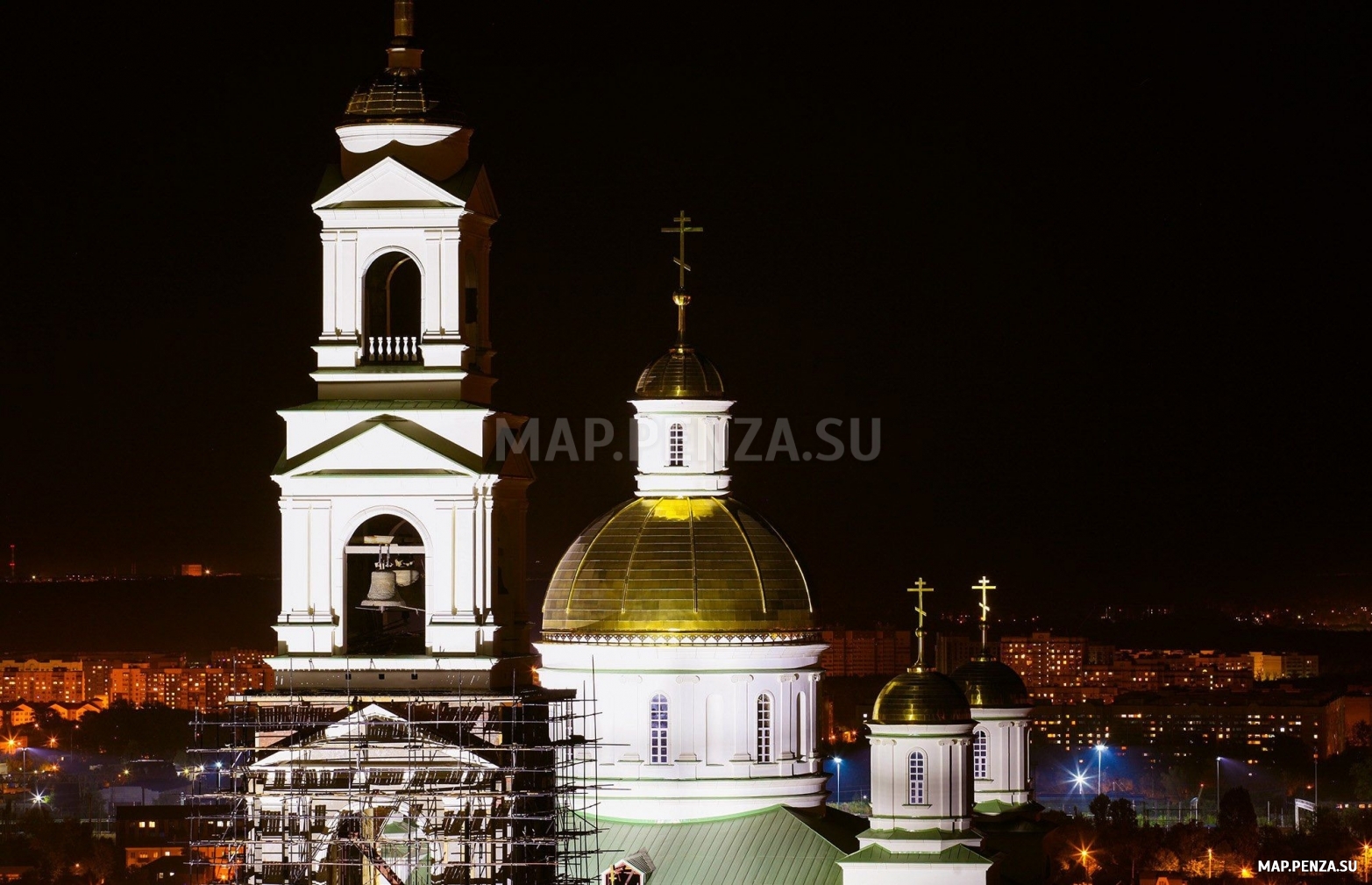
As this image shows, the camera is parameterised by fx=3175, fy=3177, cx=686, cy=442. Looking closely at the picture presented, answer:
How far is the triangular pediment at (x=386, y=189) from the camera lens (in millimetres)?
48344

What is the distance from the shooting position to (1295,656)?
183750mm

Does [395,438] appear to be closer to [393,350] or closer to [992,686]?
[393,350]

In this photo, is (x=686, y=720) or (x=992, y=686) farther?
(x=992, y=686)

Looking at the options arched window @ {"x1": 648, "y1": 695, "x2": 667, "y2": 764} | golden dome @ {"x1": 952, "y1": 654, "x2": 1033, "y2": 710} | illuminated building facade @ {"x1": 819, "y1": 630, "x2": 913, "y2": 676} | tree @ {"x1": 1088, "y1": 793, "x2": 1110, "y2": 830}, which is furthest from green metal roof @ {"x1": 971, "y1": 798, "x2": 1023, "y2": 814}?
illuminated building facade @ {"x1": 819, "y1": 630, "x2": 913, "y2": 676}

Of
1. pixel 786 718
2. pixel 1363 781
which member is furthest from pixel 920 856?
pixel 1363 781

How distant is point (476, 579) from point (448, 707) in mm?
2023

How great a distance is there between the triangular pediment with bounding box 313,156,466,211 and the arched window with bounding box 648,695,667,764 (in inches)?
457

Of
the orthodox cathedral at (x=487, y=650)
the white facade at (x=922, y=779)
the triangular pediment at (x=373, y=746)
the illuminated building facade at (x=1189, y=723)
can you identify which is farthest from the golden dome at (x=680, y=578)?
the illuminated building facade at (x=1189, y=723)

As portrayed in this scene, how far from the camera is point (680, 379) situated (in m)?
58.0

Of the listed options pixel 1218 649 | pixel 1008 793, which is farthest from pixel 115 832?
pixel 1218 649

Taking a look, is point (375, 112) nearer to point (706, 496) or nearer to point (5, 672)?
point (706, 496)

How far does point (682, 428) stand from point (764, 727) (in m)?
5.80

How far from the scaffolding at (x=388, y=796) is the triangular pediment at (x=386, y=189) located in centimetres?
749

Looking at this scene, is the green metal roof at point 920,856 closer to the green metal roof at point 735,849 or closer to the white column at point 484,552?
the green metal roof at point 735,849
